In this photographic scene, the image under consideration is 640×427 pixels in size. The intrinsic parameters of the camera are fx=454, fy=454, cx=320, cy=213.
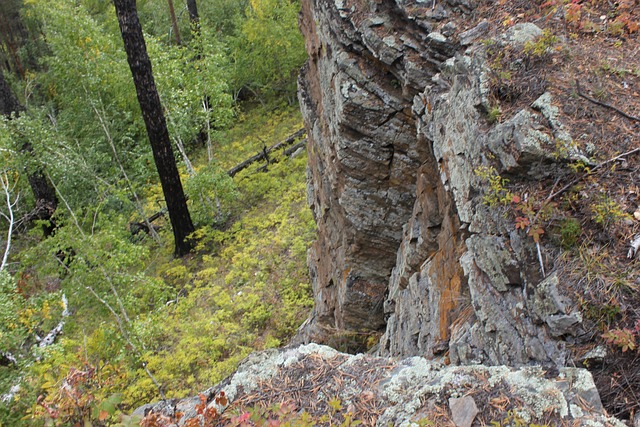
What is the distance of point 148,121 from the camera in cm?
998

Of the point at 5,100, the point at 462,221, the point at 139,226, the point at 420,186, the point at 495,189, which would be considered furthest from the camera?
the point at 139,226

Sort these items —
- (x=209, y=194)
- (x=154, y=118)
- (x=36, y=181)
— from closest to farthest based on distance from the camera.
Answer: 1. (x=154, y=118)
2. (x=209, y=194)
3. (x=36, y=181)

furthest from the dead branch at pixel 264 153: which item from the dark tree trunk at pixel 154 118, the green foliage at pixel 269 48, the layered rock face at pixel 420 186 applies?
the layered rock face at pixel 420 186

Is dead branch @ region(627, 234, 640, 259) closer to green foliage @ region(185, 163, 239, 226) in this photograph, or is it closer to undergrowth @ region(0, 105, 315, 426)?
undergrowth @ region(0, 105, 315, 426)

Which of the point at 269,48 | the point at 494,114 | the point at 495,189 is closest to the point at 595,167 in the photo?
the point at 495,189

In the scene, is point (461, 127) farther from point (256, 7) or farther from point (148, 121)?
point (256, 7)

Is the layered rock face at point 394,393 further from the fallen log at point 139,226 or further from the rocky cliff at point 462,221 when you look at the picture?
the fallen log at point 139,226

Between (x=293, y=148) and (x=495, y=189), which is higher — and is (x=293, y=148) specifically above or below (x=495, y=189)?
below

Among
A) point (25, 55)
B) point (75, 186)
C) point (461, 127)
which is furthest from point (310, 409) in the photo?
point (25, 55)

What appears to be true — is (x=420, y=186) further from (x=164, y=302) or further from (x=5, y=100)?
(x=5, y=100)

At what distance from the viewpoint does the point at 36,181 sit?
40.8ft

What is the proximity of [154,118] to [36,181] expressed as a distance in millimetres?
4956

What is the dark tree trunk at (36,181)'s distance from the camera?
11.1 meters

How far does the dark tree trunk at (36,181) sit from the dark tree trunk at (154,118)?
277 centimetres
